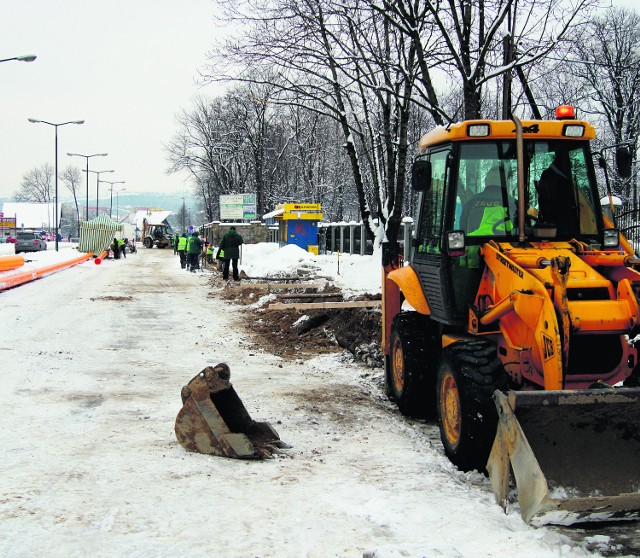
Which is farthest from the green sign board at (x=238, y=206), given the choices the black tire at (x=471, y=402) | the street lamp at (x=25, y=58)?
the black tire at (x=471, y=402)

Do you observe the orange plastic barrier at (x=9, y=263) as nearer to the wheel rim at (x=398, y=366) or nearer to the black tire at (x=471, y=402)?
the wheel rim at (x=398, y=366)

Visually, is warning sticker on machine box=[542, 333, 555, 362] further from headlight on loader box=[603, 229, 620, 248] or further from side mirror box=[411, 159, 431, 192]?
side mirror box=[411, 159, 431, 192]

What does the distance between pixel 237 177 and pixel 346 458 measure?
64948 mm

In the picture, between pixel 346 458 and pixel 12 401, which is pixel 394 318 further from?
pixel 12 401

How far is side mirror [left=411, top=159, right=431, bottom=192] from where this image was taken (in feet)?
20.9

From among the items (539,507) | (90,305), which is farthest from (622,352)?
(90,305)

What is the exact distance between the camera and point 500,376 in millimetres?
5176

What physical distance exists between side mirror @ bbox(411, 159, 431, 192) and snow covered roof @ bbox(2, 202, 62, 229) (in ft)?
349

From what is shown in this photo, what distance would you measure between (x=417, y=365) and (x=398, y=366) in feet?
1.50

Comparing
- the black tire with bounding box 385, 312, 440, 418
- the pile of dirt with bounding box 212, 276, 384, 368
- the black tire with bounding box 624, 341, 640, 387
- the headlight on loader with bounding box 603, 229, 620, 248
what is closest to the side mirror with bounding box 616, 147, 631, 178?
the headlight on loader with bounding box 603, 229, 620, 248

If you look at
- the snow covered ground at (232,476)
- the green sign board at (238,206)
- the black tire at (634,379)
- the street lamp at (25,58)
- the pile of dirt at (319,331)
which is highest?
the street lamp at (25,58)

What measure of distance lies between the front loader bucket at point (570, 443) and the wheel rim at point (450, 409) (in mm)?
605

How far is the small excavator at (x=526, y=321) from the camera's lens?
4555 mm

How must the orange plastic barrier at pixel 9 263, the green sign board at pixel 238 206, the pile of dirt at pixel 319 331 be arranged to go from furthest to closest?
the green sign board at pixel 238 206 → the orange plastic barrier at pixel 9 263 → the pile of dirt at pixel 319 331
